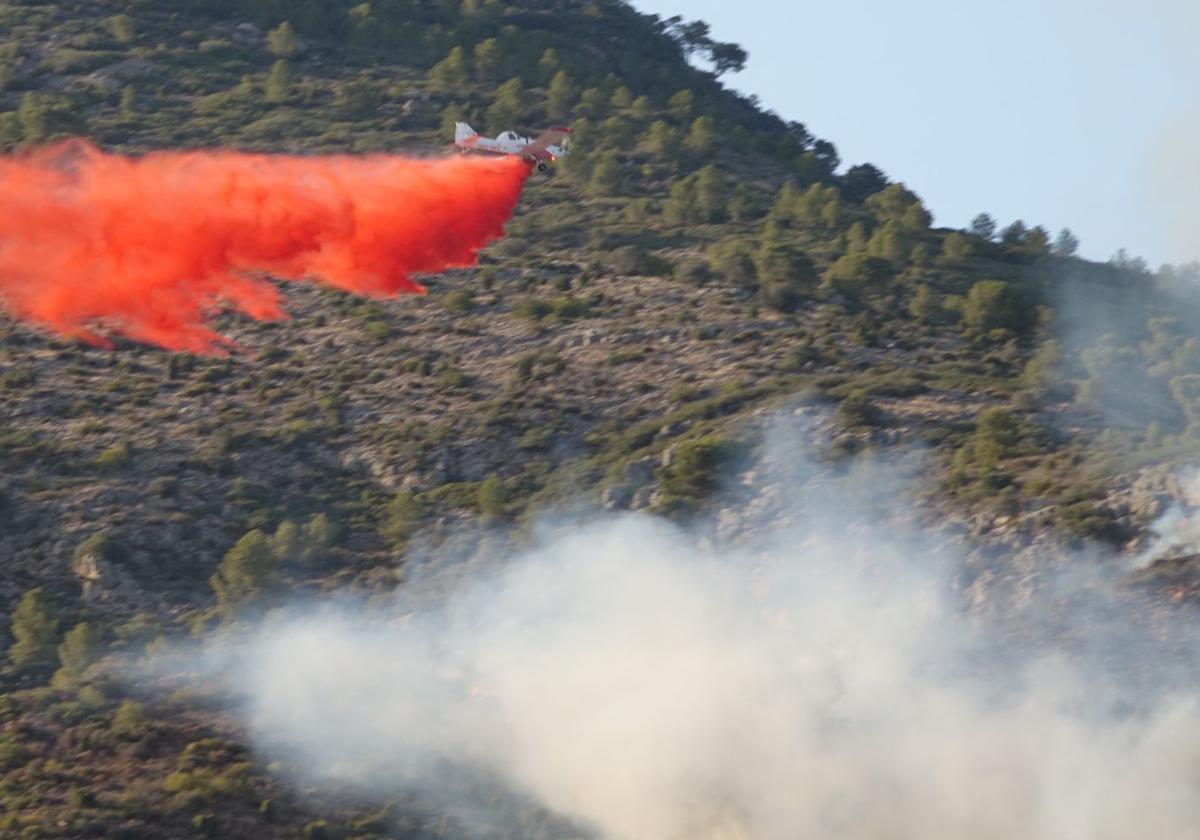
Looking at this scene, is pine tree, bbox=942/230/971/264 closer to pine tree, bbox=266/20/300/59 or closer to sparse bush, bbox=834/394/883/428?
sparse bush, bbox=834/394/883/428

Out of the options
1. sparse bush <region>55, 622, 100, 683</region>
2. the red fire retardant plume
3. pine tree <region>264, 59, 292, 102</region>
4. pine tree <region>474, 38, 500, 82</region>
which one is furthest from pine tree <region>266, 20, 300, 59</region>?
sparse bush <region>55, 622, 100, 683</region>

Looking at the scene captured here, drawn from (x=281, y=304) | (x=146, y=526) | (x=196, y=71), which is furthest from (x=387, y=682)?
(x=196, y=71)

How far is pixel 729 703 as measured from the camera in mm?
55844

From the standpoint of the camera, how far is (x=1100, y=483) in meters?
59.8

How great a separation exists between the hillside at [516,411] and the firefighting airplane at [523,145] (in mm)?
9778

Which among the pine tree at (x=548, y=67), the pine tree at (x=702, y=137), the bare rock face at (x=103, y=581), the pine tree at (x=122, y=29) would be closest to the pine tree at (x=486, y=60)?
the pine tree at (x=548, y=67)

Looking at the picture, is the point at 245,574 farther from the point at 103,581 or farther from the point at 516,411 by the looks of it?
the point at 516,411

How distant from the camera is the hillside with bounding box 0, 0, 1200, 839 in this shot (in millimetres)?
56812

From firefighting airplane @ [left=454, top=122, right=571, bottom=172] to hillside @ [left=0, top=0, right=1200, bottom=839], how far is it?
9778 millimetres

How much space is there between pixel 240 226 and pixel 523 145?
9.95 metres

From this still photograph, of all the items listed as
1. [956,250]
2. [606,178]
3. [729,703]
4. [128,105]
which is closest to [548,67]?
[606,178]

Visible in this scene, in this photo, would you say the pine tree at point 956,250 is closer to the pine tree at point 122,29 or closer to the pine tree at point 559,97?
the pine tree at point 559,97

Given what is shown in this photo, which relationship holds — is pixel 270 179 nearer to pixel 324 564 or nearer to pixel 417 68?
pixel 324 564

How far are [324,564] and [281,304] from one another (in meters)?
19.9
